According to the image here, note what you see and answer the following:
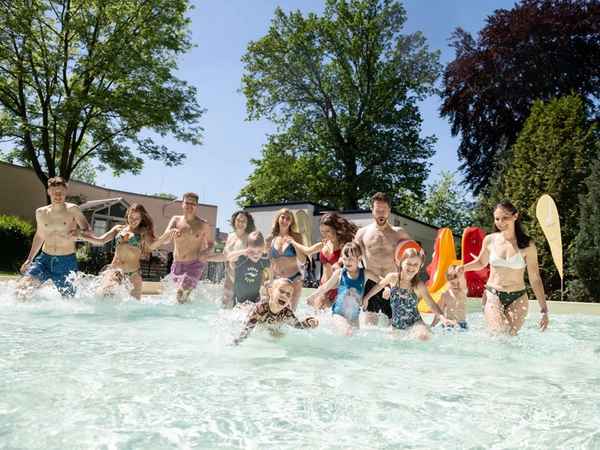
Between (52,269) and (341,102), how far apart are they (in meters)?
23.9

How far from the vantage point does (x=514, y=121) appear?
2139 cm

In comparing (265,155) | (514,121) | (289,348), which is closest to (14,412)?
(289,348)

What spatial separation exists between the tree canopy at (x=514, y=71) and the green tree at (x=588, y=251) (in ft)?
22.8

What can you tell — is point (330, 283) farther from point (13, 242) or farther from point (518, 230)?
point (13, 242)

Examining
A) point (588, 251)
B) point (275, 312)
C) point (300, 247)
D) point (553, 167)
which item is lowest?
point (275, 312)

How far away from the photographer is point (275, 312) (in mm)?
4578

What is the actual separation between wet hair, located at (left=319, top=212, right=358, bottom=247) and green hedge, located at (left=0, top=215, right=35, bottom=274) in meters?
13.1

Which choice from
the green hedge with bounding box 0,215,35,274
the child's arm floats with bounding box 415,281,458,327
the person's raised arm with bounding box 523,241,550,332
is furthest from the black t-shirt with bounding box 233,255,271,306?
the green hedge with bounding box 0,215,35,274

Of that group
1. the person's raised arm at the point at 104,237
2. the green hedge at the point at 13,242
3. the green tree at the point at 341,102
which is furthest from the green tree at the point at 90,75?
the person's raised arm at the point at 104,237

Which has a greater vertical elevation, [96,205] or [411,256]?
[96,205]

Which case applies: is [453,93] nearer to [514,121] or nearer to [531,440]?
[514,121]

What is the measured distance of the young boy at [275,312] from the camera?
4453 millimetres

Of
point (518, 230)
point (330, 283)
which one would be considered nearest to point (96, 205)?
point (330, 283)

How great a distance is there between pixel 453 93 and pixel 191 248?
19.1m
